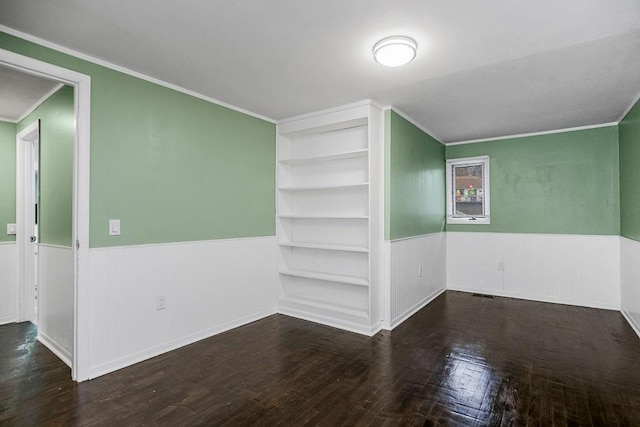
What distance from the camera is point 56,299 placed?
9.93 feet

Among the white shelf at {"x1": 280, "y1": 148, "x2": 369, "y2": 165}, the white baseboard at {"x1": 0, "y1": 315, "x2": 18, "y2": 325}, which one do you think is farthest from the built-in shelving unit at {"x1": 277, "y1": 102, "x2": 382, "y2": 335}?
the white baseboard at {"x1": 0, "y1": 315, "x2": 18, "y2": 325}

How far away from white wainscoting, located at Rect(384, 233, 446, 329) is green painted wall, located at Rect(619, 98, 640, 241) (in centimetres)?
219

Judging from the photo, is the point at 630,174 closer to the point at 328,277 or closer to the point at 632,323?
the point at 632,323

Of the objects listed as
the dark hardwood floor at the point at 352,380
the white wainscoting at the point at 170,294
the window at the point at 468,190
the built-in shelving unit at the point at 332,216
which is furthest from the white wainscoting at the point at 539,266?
the white wainscoting at the point at 170,294

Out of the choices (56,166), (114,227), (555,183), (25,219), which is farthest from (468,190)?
(25,219)

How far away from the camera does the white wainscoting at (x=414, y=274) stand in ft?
12.5

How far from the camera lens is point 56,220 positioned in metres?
3.05

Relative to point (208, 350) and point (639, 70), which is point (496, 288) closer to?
point (639, 70)

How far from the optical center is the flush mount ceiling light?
89.9 inches

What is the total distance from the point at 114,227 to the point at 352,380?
2.22 meters

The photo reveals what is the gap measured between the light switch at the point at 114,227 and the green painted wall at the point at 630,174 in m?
4.91

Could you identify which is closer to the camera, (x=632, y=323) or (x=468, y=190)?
(x=632, y=323)

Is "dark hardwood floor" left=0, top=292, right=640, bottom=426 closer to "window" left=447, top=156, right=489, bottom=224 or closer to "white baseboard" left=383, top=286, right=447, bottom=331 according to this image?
"white baseboard" left=383, top=286, right=447, bottom=331

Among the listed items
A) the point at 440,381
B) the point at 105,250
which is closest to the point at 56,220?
the point at 105,250
